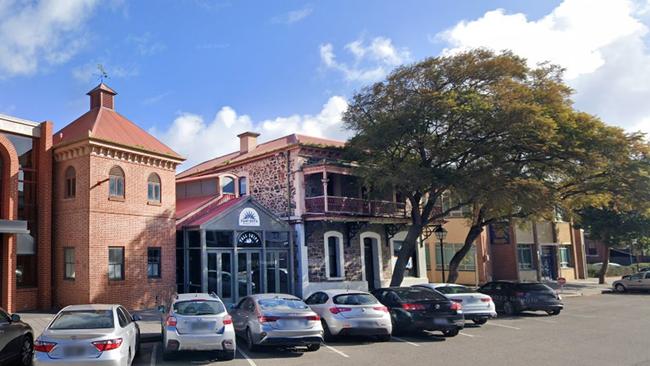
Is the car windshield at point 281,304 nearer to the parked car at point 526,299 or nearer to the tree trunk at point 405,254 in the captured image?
the parked car at point 526,299

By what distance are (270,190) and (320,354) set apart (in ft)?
46.0

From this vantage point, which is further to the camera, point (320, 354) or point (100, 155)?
point (100, 155)

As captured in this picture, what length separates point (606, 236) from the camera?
36.1 metres

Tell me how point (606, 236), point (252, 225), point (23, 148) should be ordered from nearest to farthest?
point (23, 148), point (252, 225), point (606, 236)

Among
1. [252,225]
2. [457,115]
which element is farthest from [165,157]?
[457,115]

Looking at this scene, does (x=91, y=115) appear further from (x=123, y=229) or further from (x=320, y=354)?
(x=320, y=354)

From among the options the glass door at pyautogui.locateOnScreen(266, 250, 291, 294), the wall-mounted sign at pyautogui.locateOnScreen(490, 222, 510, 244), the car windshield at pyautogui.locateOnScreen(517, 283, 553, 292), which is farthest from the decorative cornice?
the wall-mounted sign at pyautogui.locateOnScreen(490, 222, 510, 244)

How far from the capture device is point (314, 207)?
77.8ft

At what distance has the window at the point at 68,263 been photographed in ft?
60.0

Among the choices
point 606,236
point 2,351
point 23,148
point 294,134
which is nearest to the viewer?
point 2,351

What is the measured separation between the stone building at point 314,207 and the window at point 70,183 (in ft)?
14.5

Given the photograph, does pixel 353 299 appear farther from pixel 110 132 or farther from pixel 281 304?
pixel 110 132

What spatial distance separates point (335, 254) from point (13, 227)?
1379cm

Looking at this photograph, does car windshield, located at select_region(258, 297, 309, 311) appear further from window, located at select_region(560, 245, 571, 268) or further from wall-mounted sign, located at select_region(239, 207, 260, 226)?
window, located at select_region(560, 245, 571, 268)
